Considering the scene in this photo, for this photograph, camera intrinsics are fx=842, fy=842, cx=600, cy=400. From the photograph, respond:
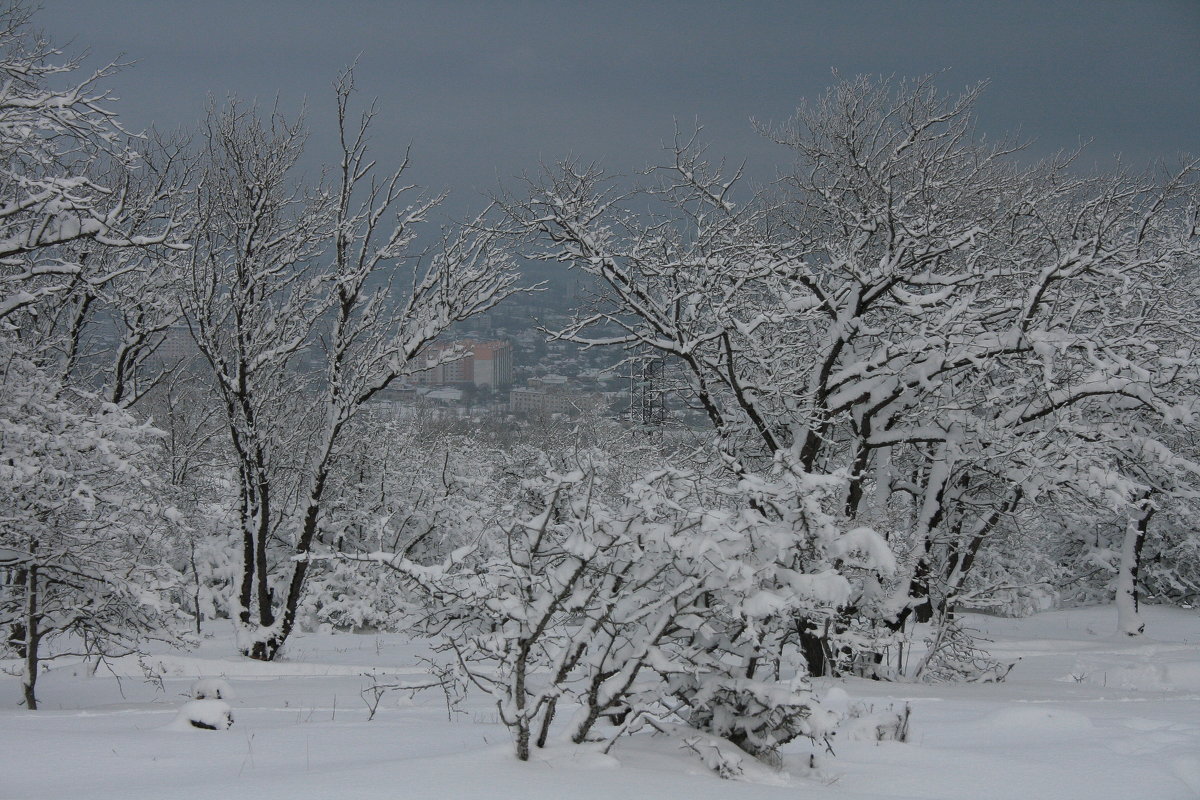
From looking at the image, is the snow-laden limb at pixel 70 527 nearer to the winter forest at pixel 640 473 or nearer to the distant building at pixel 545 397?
the winter forest at pixel 640 473

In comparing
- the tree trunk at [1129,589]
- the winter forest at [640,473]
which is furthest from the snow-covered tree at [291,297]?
the tree trunk at [1129,589]

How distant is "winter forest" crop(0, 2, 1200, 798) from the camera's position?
402 cm

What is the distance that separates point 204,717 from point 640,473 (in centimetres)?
678

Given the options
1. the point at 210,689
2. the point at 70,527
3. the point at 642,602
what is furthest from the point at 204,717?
the point at 70,527

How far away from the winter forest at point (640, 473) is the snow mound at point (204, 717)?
3cm

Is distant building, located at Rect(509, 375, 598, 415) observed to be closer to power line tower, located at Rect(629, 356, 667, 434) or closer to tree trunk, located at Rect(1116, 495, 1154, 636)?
tree trunk, located at Rect(1116, 495, 1154, 636)

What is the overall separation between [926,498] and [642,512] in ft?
24.1

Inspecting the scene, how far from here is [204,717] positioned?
4.97m

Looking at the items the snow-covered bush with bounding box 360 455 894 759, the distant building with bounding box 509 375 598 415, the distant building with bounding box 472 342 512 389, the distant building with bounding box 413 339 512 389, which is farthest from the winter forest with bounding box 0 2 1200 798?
the distant building with bounding box 472 342 512 389

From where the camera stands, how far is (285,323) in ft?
38.0

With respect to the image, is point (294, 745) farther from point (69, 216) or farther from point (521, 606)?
point (69, 216)

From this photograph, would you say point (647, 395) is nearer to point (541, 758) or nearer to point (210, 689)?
point (210, 689)

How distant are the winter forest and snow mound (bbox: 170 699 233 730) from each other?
30 mm

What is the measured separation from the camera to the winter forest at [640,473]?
13.2 ft
